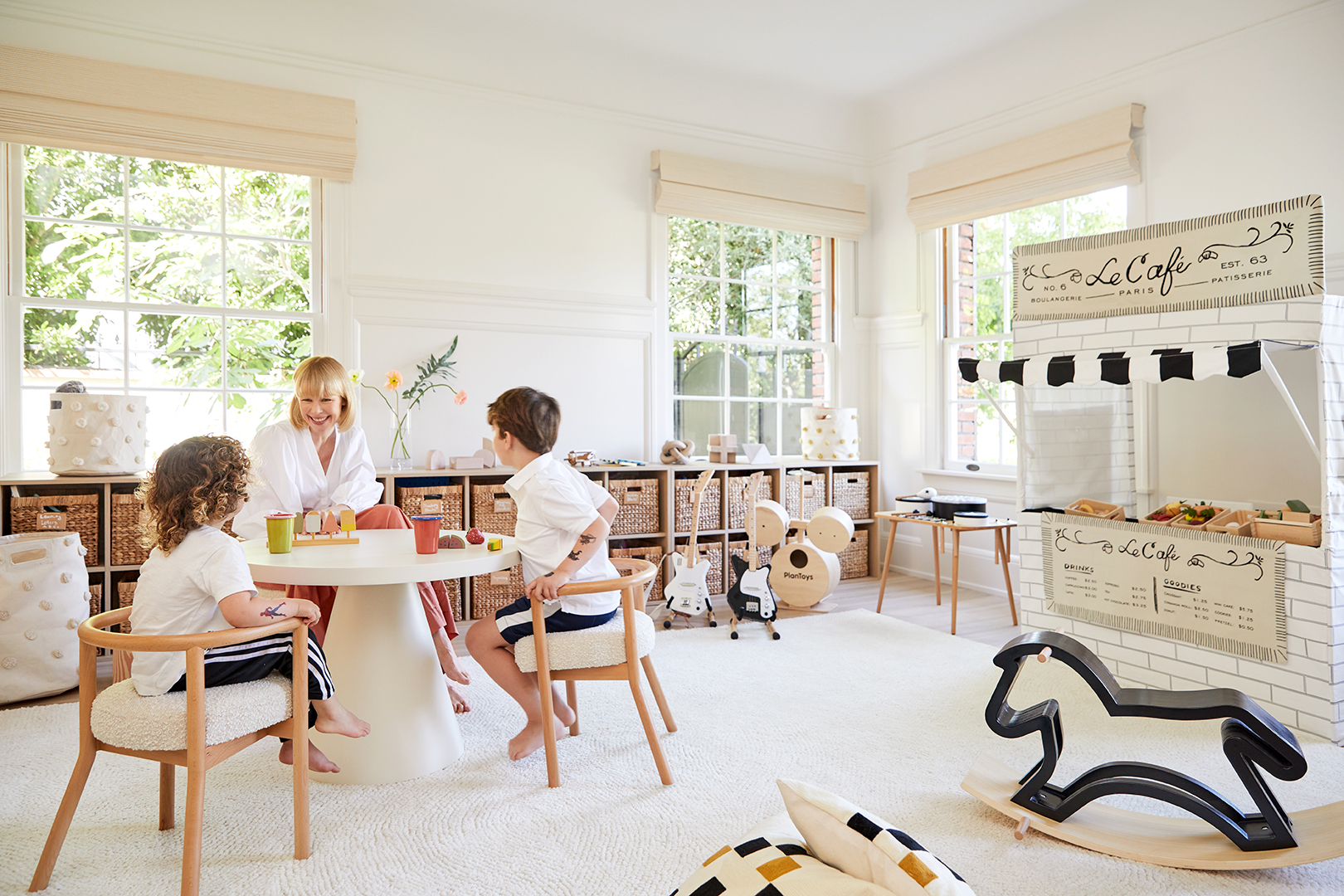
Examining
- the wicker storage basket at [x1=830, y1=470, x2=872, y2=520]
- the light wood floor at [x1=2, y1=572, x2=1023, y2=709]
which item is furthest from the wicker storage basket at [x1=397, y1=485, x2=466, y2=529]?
the wicker storage basket at [x1=830, y1=470, x2=872, y2=520]

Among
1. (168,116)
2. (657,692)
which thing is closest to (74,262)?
(168,116)

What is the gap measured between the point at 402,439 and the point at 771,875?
4093 millimetres

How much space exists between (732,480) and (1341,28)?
3695mm

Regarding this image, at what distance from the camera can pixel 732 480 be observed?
17.5 feet

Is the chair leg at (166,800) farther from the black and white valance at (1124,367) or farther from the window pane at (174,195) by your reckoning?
the black and white valance at (1124,367)

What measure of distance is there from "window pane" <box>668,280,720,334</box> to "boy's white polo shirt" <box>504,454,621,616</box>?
3.19m

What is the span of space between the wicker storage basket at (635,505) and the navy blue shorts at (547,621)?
2197 mm

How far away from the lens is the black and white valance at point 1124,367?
2904 millimetres

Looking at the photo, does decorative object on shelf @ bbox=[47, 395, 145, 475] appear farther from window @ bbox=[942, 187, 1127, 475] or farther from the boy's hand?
window @ bbox=[942, 187, 1127, 475]

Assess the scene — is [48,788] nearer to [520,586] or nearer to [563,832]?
[563,832]

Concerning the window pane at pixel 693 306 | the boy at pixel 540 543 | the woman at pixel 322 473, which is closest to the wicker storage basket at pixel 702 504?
the window pane at pixel 693 306

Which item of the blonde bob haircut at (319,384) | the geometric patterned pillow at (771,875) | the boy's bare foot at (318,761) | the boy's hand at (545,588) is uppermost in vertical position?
the blonde bob haircut at (319,384)

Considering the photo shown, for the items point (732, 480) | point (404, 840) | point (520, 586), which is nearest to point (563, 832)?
point (404, 840)

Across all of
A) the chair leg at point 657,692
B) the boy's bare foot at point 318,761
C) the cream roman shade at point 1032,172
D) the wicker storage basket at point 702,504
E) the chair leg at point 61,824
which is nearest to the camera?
the chair leg at point 61,824
